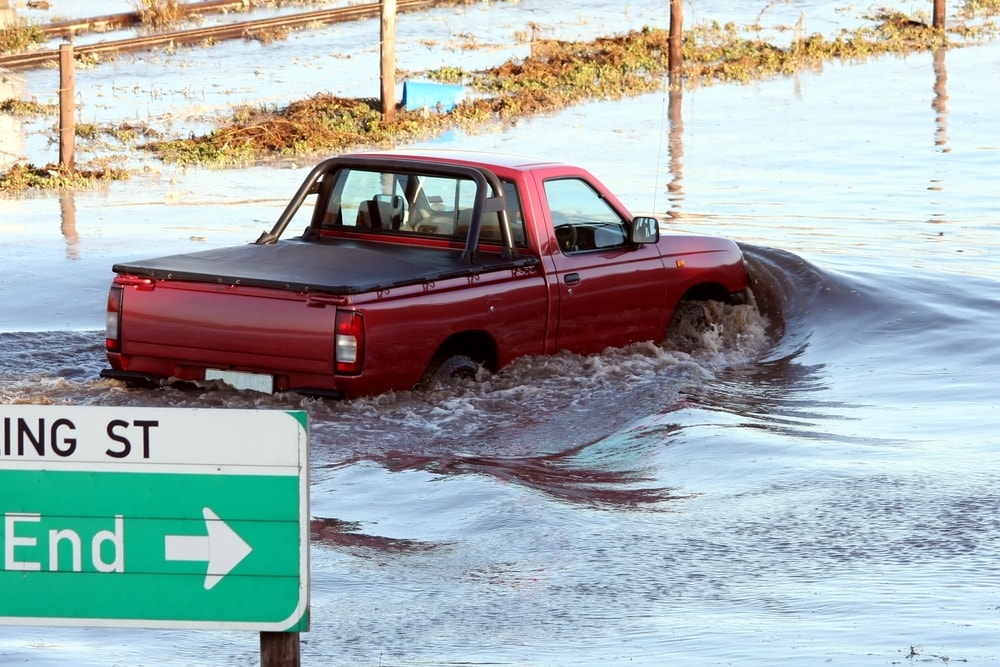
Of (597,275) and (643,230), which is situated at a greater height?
(643,230)

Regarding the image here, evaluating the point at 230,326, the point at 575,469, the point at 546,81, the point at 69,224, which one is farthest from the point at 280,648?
the point at 546,81

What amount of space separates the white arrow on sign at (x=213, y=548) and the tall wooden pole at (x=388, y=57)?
21302 mm

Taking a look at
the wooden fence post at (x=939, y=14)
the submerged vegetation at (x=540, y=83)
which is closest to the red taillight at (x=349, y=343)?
the submerged vegetation at (x=540, y=83)

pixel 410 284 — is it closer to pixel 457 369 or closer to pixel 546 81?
pixel 457 369

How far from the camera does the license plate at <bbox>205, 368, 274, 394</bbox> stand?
9.33 m

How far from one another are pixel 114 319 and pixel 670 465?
3434 millimetres

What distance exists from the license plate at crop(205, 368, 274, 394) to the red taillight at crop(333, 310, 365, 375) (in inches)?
17.5

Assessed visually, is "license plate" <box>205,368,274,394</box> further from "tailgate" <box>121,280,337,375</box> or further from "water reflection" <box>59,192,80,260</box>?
"water reflection" <box>59,192,80,260</box>

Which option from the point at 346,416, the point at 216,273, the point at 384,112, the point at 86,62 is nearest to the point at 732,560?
the point at 346,416

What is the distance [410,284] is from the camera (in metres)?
9.44

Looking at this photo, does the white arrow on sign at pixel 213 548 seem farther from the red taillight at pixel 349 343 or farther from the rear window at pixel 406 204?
the rear window at pixel 406 204

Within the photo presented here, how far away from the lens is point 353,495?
26.7 feet

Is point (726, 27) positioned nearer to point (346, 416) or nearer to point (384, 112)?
point (384, 112)

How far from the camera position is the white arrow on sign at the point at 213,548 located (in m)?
4.00
